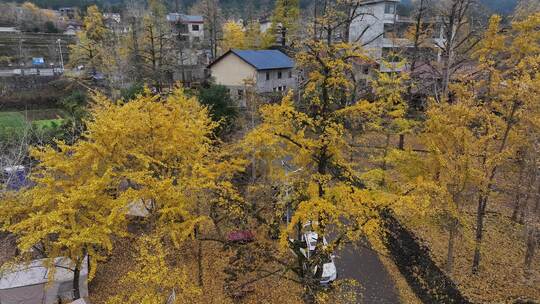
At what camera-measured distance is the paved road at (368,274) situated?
1178 cm

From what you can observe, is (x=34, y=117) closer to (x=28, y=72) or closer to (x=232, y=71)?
(x=28, y=72)

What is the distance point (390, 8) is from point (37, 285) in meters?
38.3

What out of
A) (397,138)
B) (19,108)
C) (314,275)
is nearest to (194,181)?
(314,275)

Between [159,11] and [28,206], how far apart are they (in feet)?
124

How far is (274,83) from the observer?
107 feet

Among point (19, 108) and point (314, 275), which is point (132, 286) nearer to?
point (314, 275)

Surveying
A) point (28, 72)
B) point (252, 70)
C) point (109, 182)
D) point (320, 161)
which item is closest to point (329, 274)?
point (320, 161)

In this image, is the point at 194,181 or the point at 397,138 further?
the point at 397,138

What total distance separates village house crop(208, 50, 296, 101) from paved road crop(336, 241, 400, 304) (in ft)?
58.9

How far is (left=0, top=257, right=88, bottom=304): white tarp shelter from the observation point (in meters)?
11.0

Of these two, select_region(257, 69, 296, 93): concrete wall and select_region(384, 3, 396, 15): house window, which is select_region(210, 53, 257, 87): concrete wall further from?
select_region(384, 3, 396, 15): house window

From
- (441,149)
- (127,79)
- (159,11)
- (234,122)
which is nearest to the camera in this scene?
(441,149)

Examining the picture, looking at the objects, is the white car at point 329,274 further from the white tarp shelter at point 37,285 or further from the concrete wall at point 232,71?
the concrete wall at point 232,71

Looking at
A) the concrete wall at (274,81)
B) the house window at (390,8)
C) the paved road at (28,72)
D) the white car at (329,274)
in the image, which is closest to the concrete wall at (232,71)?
the concrete wall at (274,81)
